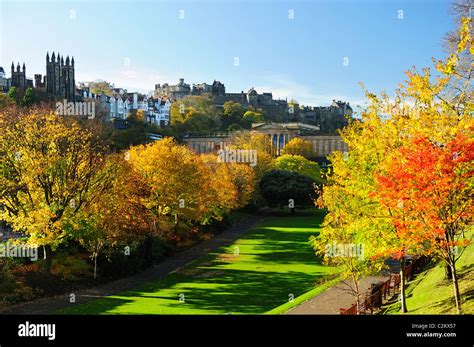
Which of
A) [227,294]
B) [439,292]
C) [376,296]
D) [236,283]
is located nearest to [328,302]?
[376,296]

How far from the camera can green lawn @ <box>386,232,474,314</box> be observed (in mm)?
15523

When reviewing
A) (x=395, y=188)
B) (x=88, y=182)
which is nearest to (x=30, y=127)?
(x=88, y=182)

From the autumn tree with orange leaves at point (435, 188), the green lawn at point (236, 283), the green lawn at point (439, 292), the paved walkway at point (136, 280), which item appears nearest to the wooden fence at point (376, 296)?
the green lawn at point (439, 292)

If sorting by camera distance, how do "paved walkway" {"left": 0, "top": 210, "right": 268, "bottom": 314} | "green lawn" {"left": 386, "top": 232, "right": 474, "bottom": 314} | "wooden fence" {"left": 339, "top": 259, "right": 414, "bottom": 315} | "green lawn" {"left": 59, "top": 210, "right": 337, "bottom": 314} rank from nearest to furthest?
"green lawn" {"left": 386, "top": 232, "right": 474, "bottom": 314} < "wooden fence" {"left": 339, "top": 259, "right": 414, "bottom": 315} < "paved walkway" {"left": 0, "top": 210, "right": 268, "bottom": 314} < "green lawn" {"left": 59, "top": 210, "right": 337, "bottom": 314}

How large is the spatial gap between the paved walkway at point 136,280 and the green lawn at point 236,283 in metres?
0.85

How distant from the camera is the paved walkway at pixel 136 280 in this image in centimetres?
2222

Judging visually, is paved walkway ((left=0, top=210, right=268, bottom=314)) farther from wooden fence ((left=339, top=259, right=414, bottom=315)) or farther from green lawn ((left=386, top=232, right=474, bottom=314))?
green lawn ((left=386, top=232, right=474, bottom=314))

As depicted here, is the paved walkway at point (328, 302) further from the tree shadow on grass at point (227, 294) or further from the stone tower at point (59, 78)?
the stone tower at point (59, 78)

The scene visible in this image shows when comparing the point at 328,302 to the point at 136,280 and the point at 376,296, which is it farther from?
the point at 136,280

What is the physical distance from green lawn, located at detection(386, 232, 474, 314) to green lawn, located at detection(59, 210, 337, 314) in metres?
5.40

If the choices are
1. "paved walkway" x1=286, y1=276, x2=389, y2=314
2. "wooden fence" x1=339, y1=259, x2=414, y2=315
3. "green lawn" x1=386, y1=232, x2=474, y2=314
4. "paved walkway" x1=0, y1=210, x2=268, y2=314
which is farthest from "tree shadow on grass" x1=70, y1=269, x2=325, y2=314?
"green lawn" x1=386, y1=232, x2=474, y2=314

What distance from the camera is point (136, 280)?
99.7ft
